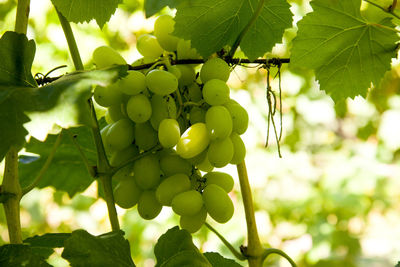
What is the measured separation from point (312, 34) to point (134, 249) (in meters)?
1.64

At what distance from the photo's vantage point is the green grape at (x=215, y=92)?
589mm

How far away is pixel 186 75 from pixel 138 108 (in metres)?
0.09

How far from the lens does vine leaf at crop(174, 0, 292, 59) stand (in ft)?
2.15

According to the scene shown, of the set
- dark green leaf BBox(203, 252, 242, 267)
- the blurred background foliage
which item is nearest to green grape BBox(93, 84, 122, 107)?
dark green leaf BBox(203, 252, 242, 267)

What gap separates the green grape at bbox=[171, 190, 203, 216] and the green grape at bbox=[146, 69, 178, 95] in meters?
0.13

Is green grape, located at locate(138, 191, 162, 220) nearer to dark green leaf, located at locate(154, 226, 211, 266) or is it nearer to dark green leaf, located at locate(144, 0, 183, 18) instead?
dark green leaf, located at locate(154, 226, 211, 266)

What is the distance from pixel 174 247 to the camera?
60 centimetres

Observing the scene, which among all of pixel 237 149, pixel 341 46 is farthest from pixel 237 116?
pixel 341 46

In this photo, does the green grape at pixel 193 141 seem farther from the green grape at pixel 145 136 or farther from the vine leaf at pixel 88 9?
the vine leaf at pixel 88 9

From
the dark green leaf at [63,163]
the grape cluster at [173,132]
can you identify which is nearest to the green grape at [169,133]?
the grape cluster at [173,132]

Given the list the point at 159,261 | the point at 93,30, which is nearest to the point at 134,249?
the point at 93,30

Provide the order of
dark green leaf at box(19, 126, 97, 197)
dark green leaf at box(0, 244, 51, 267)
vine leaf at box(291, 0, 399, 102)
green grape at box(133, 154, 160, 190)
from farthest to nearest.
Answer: dark green leaf at box(19, 126, 97, 197)
vine leaf at box(291, 0, 399, 102)
green grape at box(133, 154, 160, 190)
dark green leaf at box(0, 244, 51, 267)

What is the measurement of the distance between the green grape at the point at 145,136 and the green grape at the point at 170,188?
2.1 inches

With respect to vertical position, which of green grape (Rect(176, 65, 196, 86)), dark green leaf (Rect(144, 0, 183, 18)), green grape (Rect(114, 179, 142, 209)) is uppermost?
dark green leaf (Rect(144, 0, 183, 18))
